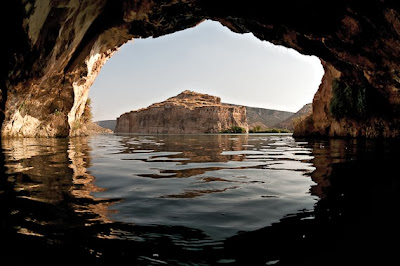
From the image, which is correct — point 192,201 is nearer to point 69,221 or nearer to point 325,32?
point 69,221

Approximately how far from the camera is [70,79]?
22.4 metres

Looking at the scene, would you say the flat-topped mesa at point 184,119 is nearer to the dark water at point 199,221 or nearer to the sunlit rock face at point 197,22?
the sunlit rock face at point 197,22

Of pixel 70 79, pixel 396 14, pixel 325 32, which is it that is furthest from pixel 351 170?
pixel 70 79

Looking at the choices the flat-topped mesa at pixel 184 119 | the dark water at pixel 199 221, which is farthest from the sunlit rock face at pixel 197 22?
the flat-topped mesa at pixel 184 119

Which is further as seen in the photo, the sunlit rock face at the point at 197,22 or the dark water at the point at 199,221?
the sunlit rock face at the point at 197,22

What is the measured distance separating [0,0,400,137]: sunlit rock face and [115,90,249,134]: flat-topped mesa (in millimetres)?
80827

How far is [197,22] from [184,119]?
89995mm

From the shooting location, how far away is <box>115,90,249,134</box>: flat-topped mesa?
105250mm

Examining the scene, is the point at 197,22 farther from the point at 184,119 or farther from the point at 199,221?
the point at 184,119

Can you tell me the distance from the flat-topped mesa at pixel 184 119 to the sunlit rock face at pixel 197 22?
3182 inches

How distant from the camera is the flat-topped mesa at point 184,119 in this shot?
105250 millimetres

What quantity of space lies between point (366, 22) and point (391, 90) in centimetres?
896

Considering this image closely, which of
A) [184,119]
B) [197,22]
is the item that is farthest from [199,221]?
[184,119]

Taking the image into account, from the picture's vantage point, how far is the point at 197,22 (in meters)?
16.8
